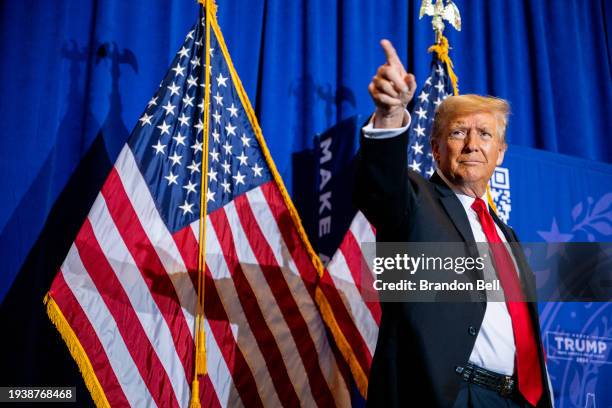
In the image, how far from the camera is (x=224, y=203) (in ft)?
7.54

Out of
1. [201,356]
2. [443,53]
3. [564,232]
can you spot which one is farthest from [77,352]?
[564,232]

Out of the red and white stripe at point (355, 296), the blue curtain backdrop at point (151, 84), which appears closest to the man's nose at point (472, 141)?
the red and white stripe at point (355, 296)

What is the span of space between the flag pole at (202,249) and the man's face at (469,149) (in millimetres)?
888

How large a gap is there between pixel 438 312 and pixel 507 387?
0.22m

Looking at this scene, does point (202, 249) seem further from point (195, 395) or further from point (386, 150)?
point (386, 150)

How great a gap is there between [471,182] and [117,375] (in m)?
1.21

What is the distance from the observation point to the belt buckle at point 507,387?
133 centimetres

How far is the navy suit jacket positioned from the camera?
46.2 inches

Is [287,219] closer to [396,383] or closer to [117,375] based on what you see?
[117,375]

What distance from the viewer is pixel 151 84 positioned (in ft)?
8.96

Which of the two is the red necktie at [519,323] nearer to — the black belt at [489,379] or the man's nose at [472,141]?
the black belt at [489,379]

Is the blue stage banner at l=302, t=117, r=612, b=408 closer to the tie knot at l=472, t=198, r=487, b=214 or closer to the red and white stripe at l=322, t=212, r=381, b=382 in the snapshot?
the red and white stripe at l=322, t=212, r=381, b=382

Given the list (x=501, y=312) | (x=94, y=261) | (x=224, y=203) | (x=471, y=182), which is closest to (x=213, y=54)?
(x=224, y=203)

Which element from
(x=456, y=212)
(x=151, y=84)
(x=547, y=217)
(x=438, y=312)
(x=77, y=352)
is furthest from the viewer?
(x=547, y=217)
